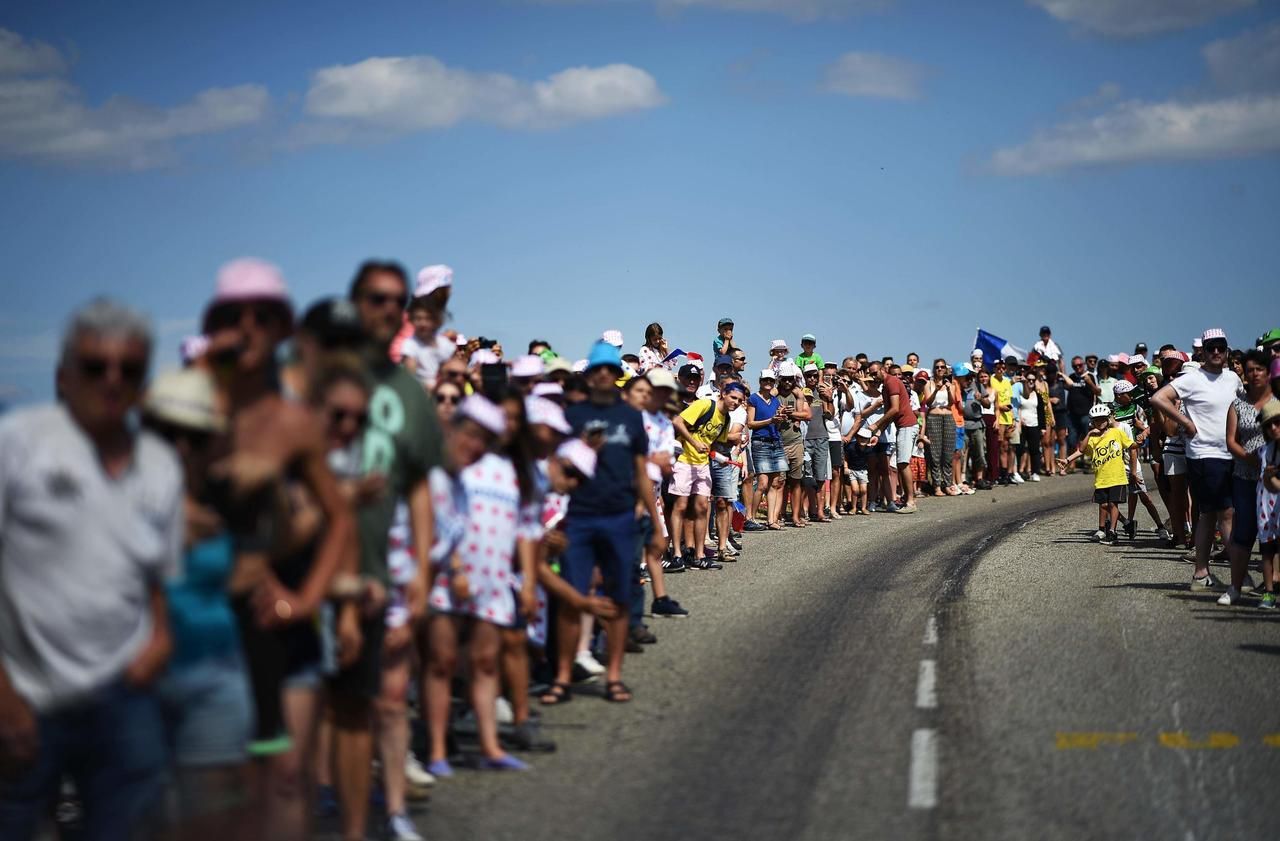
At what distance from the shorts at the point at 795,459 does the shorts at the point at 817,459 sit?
10.4 inches

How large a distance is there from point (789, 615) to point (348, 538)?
8.26m

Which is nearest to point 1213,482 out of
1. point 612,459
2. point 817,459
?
point 612,459

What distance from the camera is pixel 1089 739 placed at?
8164 millimetres

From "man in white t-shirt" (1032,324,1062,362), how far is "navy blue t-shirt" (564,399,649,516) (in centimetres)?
2375

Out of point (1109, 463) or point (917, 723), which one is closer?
point (917, 723)

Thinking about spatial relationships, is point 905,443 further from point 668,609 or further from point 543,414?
point 543,414

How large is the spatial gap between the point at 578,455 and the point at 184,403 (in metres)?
5.00

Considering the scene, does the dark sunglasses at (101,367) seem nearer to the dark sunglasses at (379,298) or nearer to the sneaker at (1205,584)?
the dark sunglasses at (379,298)

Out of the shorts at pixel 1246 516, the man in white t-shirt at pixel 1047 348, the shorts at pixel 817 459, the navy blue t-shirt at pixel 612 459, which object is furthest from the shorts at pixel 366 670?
the man in white t-shirt at pixel 1047 348

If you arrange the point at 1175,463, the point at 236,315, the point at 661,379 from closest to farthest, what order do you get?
the point at 236,315
the point at 661,379
the point at 1175,463

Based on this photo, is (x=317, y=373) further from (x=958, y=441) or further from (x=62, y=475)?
(x=958, y=441)

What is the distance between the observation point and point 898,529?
812 inches

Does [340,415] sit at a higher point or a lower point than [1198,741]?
higher

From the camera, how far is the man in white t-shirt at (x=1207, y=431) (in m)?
13.7
